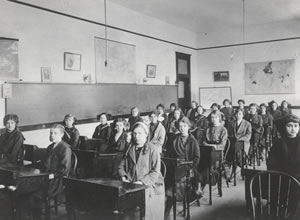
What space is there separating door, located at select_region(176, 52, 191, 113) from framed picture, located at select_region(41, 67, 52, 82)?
5.88 metres

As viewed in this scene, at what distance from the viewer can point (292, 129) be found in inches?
123

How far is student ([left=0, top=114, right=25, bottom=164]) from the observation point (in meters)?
4.25

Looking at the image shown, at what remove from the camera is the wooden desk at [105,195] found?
8.01ft

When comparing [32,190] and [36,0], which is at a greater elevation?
[36,0]

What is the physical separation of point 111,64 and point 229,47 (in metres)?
5.73

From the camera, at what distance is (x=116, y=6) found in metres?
8.16

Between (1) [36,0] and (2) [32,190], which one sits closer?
(2) [32,190]

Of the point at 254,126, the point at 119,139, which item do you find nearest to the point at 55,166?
the point at 119,139

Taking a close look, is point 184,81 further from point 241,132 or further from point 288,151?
point 288,151

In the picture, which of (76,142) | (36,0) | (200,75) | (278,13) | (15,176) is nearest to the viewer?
(15,176)

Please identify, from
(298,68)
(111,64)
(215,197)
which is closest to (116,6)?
(111,64)

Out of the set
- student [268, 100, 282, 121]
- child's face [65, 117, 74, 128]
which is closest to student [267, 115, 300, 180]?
child's face [65, 117, 74, 128]

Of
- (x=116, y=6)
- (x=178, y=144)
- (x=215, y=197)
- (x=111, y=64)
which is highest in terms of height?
(x=116, y=6)

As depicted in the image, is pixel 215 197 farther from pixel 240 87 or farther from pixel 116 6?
pixel 240 87
